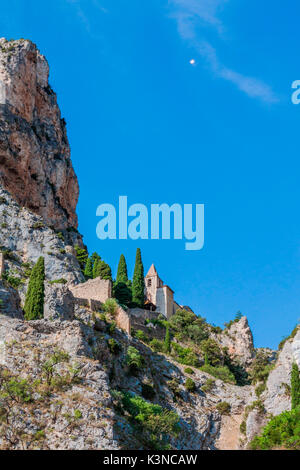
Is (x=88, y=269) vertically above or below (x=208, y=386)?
above

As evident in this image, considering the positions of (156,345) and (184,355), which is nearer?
(156,345)

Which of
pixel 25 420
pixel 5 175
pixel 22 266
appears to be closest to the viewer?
pixel 25 420

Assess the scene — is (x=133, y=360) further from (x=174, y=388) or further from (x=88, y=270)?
(x=88, y=270)

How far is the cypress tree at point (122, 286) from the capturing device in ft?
231

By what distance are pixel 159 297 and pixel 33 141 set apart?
25.7 metres

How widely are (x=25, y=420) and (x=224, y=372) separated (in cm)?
3429

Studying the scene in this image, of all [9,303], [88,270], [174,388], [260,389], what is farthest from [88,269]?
[9,303]

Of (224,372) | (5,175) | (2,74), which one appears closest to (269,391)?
(224,372)

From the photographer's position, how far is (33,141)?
7181cm

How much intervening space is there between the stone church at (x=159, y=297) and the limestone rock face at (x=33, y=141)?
44.6ft

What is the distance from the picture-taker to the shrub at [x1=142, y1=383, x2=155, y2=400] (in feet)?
144

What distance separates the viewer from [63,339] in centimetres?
3228

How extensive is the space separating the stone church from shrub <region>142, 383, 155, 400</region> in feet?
95.6
